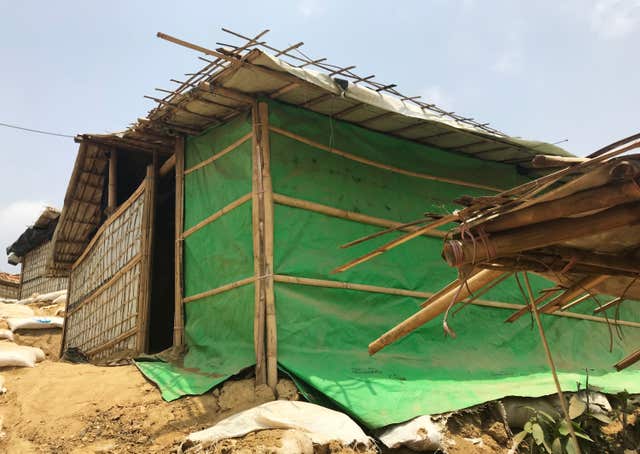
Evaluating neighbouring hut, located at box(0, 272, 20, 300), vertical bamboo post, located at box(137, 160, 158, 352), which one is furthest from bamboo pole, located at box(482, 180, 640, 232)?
neighbouring hut, located at box(0, 272, 20, 300)

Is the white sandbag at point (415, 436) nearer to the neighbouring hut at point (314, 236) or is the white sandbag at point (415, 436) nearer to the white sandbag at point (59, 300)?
the neighbouring hut at point (314, 236)

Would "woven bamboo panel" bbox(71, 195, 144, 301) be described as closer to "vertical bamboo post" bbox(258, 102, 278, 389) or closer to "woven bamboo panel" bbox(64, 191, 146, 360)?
"woven bamboo panel" bbox(64, 191, 146, 360)

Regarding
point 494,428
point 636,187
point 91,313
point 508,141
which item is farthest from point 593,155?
point 91,313

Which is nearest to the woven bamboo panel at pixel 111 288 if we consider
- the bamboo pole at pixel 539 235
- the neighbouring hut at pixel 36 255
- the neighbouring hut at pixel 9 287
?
the bamboo pole at pixel 539 235

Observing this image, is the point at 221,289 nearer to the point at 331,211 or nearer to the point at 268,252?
the point at 268,252

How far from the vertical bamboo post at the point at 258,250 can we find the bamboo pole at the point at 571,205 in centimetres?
265

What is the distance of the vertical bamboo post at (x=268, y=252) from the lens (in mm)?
4273

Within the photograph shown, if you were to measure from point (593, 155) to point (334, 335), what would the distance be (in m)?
3.22

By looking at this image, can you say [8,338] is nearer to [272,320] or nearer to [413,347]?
[272,320]


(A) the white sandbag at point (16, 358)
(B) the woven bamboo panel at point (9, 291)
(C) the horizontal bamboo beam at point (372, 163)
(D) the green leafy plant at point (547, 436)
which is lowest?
(D) the green leafy plant at point (547, 436)

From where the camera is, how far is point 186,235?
580 cm

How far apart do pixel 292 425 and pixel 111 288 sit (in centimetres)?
495

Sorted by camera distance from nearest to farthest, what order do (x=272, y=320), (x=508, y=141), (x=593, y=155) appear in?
(x=593, y=155) → (x=272, y=320) → (x=508, y=141)

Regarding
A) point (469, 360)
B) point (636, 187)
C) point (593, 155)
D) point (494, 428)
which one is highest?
point (593, 155)
